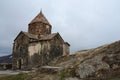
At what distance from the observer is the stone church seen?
35781mm

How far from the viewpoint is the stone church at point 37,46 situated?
3578 centimetres

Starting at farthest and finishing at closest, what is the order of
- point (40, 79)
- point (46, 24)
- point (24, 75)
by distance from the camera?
point (46, 24), point (24, 75), point (40, 79)

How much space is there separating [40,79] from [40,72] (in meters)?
1.39

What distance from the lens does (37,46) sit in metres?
36.3

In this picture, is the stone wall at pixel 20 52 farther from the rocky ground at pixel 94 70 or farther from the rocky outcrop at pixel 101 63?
the rocky outcrop at pixel 101 63

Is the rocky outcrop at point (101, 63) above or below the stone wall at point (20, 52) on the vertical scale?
below

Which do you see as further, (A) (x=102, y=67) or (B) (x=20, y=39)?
(B) (x=20, y=39)

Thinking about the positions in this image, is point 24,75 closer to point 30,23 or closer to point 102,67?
point 102,67

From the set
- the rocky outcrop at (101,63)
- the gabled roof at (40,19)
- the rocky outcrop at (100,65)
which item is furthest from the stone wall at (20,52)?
the rocky outcrop at (101,63)

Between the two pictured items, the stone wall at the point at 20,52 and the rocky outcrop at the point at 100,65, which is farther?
the stone wall at the point at 20,52

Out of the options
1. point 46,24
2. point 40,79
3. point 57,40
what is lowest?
point 40,79

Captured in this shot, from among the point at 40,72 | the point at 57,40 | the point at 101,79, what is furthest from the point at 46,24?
the point at 101,79

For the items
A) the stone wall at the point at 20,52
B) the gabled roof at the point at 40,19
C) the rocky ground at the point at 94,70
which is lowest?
the rocky ground at the point at 94,70

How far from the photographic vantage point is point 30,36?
3772cm
